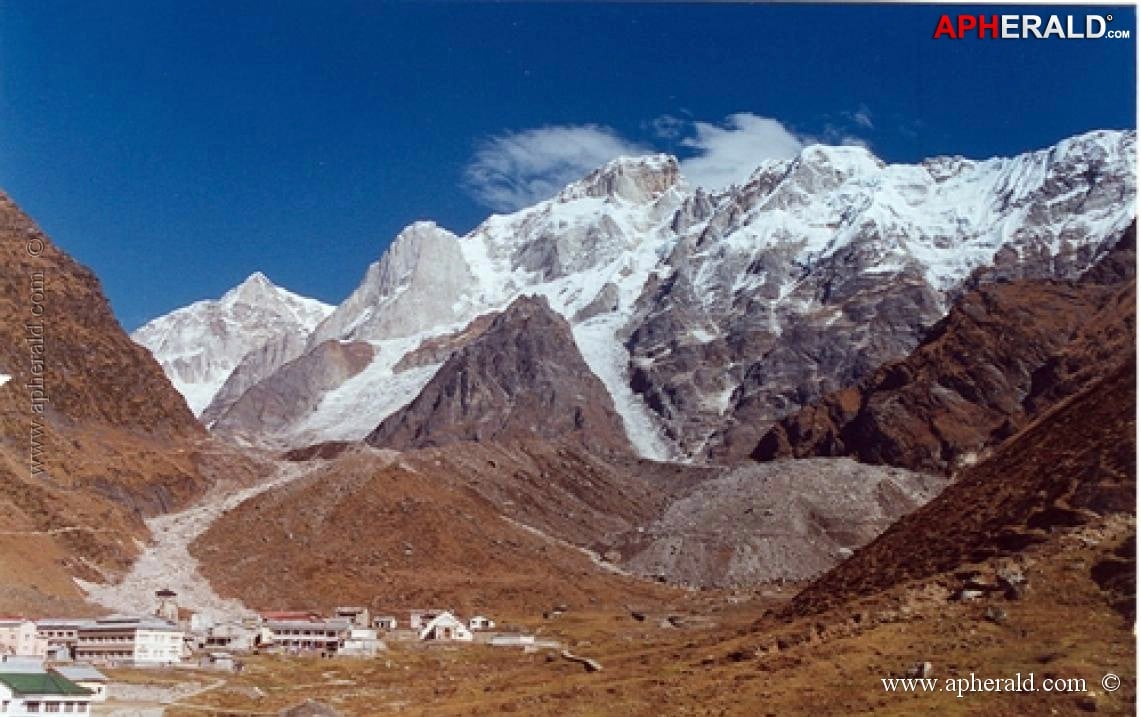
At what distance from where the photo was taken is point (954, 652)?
46.6 metres

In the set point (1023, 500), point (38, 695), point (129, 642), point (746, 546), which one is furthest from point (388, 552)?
point (38, 695)

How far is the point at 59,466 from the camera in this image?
163 m

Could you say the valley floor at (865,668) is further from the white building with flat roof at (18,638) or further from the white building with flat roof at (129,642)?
the white building with flat roof at (129,642)

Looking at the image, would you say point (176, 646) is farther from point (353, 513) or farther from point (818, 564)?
point (818, 564)

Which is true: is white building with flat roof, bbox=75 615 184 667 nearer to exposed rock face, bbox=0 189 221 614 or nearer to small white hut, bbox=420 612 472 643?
exposed rock face, bbox=0 189 221 614

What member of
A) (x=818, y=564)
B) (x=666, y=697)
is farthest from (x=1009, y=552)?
(x=818, y=564)

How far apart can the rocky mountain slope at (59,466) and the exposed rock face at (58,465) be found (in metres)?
0.17

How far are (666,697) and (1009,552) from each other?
50.4 ft

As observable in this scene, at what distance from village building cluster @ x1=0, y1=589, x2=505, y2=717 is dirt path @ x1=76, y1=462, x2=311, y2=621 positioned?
12.5ft

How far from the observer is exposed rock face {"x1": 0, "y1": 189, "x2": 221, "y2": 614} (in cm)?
12269

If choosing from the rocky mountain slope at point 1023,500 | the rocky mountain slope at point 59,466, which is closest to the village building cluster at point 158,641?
the rocky mountain slope at point 59,466

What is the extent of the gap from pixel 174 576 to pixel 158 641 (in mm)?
60796

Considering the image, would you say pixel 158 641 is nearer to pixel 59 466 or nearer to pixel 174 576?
pixel 174 576

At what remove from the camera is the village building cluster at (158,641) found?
47.9 meters
